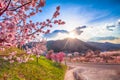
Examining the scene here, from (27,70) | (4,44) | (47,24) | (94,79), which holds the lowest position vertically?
(94,79)

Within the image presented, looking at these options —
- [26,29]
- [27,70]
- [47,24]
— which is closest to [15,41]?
[26,29]

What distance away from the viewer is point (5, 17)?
31.7 feet

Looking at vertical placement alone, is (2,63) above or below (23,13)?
below

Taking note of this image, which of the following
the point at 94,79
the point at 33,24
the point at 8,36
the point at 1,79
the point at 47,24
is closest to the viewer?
the point at 8,36

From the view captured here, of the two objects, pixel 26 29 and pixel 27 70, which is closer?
pixel 26 29

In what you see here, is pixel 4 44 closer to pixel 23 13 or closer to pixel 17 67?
pixel 23 13

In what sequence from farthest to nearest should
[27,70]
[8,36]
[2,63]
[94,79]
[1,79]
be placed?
[94,79]
[27,70]
[2,63]
[1,79]
[8,36]

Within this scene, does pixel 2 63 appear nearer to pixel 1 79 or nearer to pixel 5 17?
pixel 1 79

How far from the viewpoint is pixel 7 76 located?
728 inches

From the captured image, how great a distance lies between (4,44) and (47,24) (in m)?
1.67

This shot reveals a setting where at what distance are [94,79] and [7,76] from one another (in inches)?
528

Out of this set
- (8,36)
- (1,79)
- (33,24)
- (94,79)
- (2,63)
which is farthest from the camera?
(94,79)

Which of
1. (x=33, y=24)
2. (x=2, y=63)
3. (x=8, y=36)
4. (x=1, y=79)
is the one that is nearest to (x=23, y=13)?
(x=33, y=24)

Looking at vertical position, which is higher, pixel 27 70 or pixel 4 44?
pixel 4 44
